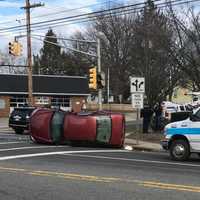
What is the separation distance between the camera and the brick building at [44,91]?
67.1 m

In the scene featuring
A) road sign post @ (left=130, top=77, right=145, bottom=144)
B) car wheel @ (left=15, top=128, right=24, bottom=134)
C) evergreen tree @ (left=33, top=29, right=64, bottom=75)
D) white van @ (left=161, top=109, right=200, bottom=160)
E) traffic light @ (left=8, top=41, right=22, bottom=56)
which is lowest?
car wheel @ (left=15, top=128, right=24, bottom=134)

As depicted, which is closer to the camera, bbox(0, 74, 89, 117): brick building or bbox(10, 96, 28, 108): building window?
bbox(0, 74, 89, 117): brick building

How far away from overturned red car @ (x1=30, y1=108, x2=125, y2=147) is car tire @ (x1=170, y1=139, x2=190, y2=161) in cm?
582

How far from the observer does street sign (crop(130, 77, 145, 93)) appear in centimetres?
2480

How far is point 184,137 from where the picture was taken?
17656 millimetres

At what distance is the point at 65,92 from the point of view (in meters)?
72.2

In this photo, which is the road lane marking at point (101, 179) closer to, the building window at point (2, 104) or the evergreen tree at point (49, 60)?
the building window at point (2, 104)

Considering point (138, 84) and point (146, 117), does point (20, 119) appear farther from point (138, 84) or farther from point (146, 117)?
point (138, 84)

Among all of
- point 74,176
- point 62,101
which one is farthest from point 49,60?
→ point 74,176

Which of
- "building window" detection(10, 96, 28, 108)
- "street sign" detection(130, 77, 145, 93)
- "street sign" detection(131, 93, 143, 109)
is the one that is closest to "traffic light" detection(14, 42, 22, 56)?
"street sign" detection(130, 77, 145, 93)

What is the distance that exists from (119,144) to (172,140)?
5777 mm

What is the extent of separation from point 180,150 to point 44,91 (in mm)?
53841

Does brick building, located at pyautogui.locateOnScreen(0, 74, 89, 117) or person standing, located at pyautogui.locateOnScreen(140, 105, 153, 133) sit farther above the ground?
brick building, located at pyautogui.locateOnScreen(0, 74, 89, 117)

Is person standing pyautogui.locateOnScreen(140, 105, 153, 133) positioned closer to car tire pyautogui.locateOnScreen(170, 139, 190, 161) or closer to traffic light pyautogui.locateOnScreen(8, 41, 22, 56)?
car tire pyautogui.locateOnScreen(170, 139, 190, 161)
